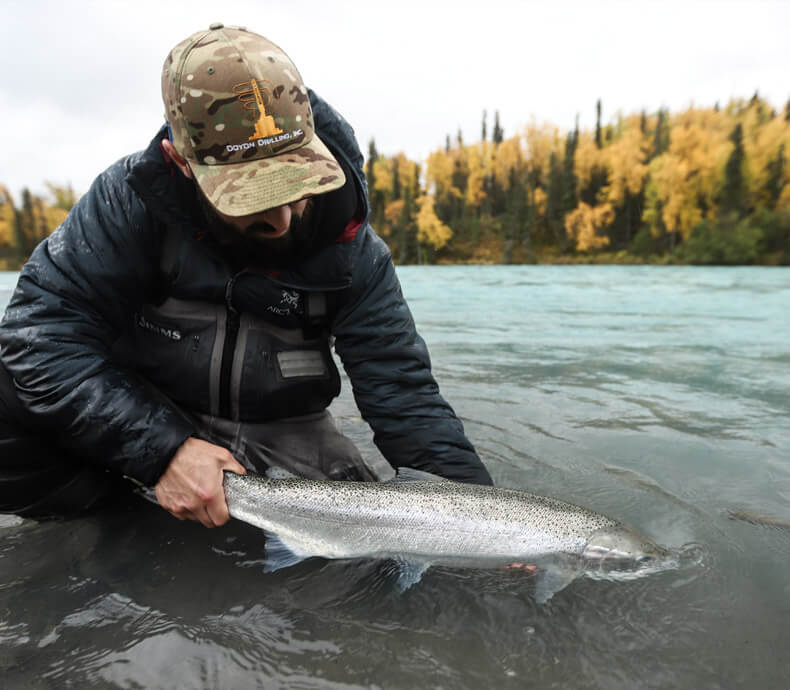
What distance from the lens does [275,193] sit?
6.98ft

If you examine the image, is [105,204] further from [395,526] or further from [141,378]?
[395,526]

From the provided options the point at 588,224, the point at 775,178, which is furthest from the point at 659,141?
the point at 775,178

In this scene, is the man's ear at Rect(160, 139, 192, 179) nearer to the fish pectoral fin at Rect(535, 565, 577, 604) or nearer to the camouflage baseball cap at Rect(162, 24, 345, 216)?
the camouflage baseball cap at Rect(162, 24, 345, 216)

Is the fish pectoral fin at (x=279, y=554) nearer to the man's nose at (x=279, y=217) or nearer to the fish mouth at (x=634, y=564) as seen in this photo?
the fish mouth at (x=634, y=564)

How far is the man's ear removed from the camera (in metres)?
2.31

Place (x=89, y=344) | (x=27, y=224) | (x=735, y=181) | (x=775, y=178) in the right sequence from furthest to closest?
(x=27, y=224) → (x=775, y=178) → (x=735, y=181) → (x=89, y=344)

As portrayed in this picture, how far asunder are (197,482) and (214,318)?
87 cm

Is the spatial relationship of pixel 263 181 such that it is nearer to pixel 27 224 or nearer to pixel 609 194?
pixel 609 194

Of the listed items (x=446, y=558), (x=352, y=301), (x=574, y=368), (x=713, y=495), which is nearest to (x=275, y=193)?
(x=352, y=301)

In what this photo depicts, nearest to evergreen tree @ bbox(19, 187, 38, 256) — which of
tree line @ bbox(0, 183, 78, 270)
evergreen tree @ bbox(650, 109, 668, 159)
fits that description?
tree line @ bbox(0, 183, 78, 270)

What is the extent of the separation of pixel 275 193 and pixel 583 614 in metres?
1.99

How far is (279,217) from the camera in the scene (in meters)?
2.33

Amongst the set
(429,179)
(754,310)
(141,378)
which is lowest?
(754,310)

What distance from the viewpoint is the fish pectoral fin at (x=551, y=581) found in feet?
7.11
